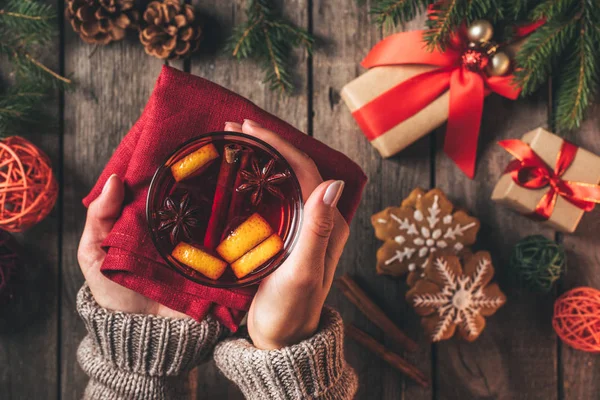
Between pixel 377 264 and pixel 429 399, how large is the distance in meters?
0.35

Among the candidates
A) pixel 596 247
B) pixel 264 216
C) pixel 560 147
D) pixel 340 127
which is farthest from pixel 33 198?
pixel 596 247

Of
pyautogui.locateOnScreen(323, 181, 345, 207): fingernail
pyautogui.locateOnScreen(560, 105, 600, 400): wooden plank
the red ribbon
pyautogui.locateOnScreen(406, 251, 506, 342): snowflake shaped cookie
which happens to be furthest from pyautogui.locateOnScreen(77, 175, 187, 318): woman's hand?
pyautogui.locateOnScreen(560, 105, 600, 400): wooden plank

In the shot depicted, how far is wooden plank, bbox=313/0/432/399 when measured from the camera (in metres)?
1.23

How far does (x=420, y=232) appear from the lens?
115 centimetres

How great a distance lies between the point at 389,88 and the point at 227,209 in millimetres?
519

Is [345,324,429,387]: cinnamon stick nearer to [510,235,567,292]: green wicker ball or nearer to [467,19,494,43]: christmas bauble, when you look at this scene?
[510,235,567,292]: green wicker ball

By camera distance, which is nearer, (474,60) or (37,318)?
(474,60)

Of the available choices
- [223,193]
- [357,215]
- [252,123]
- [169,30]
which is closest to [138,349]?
[223,193]

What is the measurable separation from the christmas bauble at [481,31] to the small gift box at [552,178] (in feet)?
0.76

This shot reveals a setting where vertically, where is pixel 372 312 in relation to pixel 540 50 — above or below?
below

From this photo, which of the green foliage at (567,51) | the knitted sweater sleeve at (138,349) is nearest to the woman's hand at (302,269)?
the knitted sweater sleeve at (138,349)

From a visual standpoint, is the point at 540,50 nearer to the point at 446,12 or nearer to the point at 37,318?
the point at 446,12

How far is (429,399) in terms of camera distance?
1.23m

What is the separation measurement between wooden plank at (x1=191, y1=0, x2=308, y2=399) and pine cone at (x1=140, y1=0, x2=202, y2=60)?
61 mm
